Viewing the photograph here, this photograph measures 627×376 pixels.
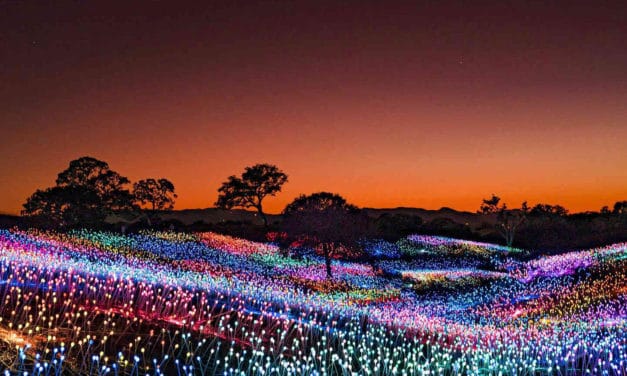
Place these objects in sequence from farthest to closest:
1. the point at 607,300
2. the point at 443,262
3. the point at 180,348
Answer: the point at 443,262 → the point at 607,300 → the point at 180,348

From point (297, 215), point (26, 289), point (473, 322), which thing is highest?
point (297, 215)

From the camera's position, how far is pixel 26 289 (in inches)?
492

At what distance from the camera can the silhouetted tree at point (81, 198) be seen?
4100 cm

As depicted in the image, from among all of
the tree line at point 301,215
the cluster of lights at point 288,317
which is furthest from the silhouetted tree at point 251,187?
the cluster of lights at point 288,317

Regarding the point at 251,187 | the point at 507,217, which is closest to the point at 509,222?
the point at 507,217

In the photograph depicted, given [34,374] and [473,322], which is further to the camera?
[473,322]

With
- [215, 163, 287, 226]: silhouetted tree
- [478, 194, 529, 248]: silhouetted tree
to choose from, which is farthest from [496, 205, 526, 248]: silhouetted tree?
[215, 163, 287, 226]: silhouetted tree

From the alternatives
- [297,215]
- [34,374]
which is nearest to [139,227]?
[297,215]

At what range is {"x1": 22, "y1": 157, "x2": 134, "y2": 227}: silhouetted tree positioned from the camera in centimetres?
4100

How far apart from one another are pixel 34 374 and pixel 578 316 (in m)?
16.7

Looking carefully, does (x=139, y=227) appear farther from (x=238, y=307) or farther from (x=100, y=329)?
(x=100, y=329)

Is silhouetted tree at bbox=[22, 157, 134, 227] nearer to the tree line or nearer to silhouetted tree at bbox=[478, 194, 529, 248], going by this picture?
the tree line

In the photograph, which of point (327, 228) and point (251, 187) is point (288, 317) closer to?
point (327, 228)

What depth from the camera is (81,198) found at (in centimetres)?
4216
